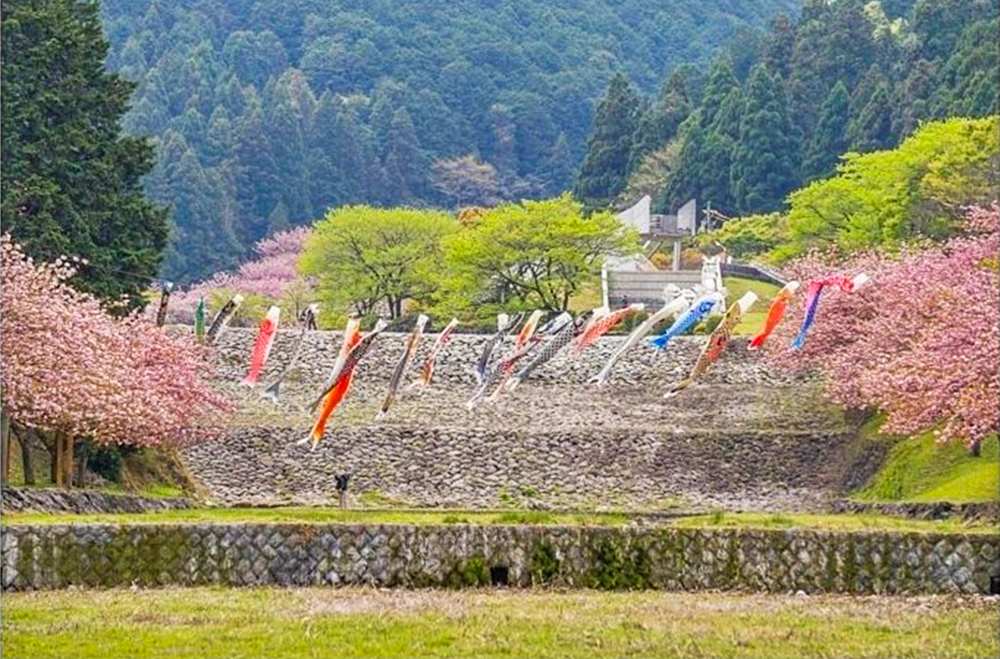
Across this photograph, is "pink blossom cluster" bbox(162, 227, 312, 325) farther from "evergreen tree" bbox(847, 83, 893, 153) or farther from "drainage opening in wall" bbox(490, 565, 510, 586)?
"drainage opening in wall" bbox(490, 565, 510, 586)

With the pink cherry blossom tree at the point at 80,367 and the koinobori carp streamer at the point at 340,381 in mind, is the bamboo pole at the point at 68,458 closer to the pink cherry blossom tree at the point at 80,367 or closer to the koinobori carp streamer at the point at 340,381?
the pink cherry blossom tree at the point at 80,367

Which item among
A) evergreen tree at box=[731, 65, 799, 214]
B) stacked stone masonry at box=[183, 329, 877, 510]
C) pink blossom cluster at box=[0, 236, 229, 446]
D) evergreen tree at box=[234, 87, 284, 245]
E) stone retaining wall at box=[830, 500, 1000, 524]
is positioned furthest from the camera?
evergreen tree at box=[234, 87, 284, 245]

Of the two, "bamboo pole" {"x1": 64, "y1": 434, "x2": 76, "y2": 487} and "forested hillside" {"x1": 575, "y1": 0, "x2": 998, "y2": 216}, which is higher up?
"forested hillside" {"x1": 575, "y1": 0, "x2": 998, "y2": 216}

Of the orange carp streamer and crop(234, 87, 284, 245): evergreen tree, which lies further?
crop(234, 87, 284, 245): evergreen tree

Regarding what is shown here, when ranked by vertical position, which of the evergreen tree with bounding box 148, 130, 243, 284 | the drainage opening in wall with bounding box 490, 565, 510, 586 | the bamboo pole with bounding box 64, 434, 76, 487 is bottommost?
the drainage opening in wall with bounding box 490, 565, 510, 586

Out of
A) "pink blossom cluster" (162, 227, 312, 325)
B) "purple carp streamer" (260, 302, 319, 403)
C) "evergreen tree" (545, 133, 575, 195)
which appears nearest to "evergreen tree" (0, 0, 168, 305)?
"purple carp streamer" (260, 302, 319, 403)

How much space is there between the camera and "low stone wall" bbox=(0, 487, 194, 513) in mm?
22375

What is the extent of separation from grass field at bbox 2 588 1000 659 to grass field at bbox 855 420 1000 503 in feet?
43.8

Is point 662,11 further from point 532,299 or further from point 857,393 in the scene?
point 857,393

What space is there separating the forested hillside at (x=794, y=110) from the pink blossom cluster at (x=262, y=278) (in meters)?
14.5

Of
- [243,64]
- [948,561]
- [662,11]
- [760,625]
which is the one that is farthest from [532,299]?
[662,11]

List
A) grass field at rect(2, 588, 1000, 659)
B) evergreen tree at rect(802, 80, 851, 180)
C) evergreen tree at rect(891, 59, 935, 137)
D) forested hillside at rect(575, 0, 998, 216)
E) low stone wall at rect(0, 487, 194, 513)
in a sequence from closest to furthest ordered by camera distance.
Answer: grass field at rect(2, 588, 1000, 659)
low stone wall at rect(0, 487, 194, 513)
evergreen tree at rect(891, 59, 935, 137)
forested hillside at rect(575, 0, 998, 216)
evergreen tree at rect(802, 80, 851, 180)

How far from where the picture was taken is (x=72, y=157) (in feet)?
112

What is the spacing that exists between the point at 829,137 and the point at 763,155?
3189 millimetres
